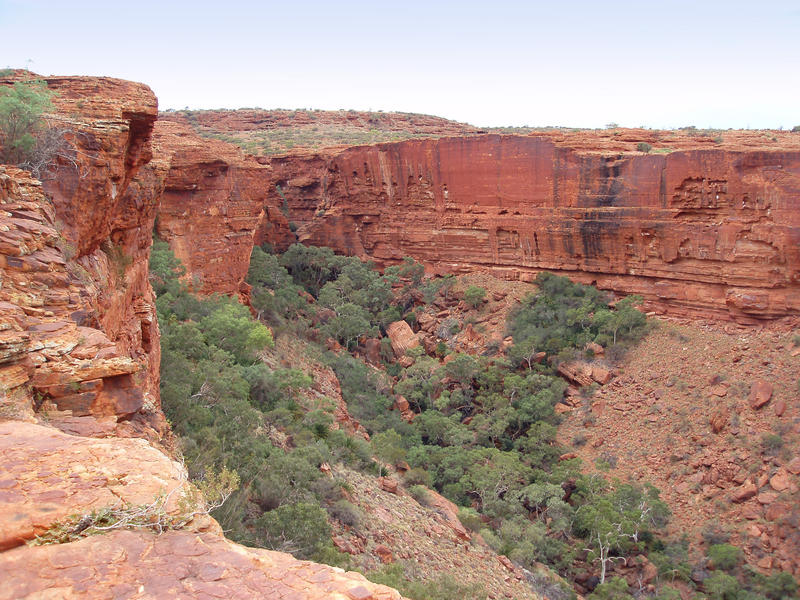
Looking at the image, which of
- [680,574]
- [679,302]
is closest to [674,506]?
[680,574]

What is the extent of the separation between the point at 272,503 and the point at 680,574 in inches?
412

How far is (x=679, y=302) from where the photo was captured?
78.3 ft

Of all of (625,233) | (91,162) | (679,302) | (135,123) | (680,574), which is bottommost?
(680,574)

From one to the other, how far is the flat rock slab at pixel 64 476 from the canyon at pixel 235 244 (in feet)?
0.06

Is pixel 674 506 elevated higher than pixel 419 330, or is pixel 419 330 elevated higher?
pixel 419 330

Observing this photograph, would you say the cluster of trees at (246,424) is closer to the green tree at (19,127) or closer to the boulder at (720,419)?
the green tree at (19,127)

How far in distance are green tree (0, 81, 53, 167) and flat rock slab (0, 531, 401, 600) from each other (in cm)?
682

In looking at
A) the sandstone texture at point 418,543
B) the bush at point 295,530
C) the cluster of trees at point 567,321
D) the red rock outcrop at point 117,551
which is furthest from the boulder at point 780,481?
the red rock outcrop at point 117,551

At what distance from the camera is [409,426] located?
21.5 m

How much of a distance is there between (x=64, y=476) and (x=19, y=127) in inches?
272

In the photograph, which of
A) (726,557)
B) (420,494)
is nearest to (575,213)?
(726,557)

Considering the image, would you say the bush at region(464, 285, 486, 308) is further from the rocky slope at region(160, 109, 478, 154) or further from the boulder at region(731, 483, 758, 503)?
the rocky slope at region(160, 109, 478, 154)

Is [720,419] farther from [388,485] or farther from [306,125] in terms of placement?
[306,125]

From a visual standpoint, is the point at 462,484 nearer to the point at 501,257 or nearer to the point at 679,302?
the point at 679,302
